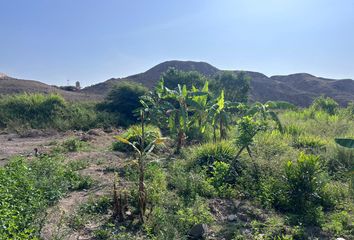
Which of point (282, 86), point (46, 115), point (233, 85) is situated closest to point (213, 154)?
point (46, 115)

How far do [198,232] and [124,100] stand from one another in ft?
48.3

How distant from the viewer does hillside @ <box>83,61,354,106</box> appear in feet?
141

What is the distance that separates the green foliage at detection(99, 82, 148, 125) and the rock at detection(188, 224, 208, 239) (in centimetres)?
1360

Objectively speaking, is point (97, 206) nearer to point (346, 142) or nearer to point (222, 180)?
point (222, 180)

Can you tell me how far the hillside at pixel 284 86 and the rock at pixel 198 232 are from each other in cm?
3156

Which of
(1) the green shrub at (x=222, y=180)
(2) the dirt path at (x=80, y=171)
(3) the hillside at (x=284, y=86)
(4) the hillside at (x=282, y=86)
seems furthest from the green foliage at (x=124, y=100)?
(3) the hillside at (x=284, y=86)

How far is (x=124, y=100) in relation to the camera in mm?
19156

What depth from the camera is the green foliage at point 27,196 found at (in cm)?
395

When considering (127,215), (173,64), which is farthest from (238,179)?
(173,64)

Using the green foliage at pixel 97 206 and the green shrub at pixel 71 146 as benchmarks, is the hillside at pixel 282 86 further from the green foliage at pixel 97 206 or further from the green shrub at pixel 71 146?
the green foliage at pixel 97 206

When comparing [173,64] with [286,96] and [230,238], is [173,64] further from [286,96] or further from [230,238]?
[230,238]

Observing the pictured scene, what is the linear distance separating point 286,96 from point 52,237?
43694mm

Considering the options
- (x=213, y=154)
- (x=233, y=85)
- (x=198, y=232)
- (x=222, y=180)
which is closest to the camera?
(x=198, y=232)

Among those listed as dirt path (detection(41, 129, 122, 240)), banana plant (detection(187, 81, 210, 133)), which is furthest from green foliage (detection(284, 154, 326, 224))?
banana plant (detection(187, 81, 210, 133))
